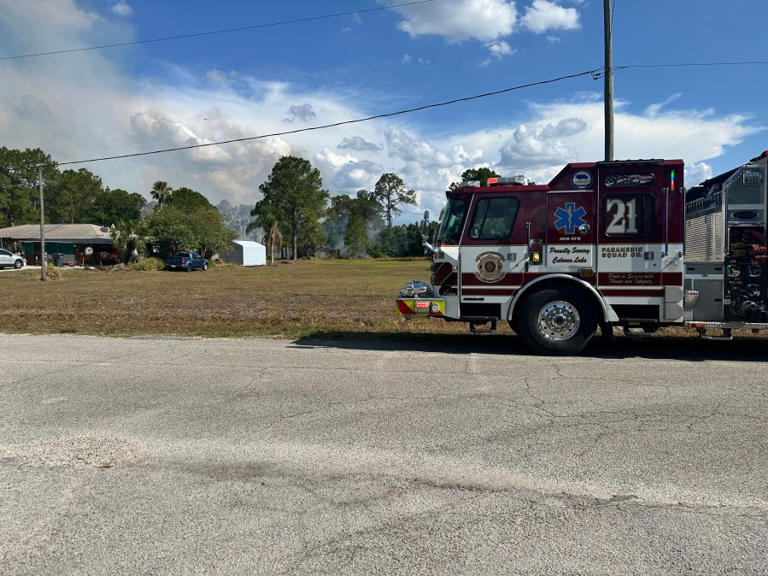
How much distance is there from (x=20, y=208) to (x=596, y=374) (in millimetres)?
94290

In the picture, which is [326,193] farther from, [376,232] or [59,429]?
[59,429]

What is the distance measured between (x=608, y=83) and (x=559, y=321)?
764 centimetres

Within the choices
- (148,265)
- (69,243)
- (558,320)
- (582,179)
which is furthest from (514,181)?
(69,243)

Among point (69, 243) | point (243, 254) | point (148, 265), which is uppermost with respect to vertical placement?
point (69, 243)

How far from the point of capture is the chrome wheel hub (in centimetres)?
801

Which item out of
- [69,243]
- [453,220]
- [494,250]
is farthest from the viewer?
[69,243]

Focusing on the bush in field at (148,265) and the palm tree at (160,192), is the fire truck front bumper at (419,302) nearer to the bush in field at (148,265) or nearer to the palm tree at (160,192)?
the bush in field at (148,265)

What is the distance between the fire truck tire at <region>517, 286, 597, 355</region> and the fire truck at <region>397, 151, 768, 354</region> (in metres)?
0.01

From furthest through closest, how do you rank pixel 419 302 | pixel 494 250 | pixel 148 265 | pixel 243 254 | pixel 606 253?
pixel 243 254
pixel 148 265
pixel 419 302
pixel 494 250
pixel 606 253

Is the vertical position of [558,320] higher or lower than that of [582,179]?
lower

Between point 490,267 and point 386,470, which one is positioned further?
point 490,267

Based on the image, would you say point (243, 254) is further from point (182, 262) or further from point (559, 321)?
point (559, 321)

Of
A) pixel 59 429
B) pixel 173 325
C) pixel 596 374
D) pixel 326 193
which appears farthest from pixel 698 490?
pixel 326 193

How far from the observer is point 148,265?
47.0 metres
